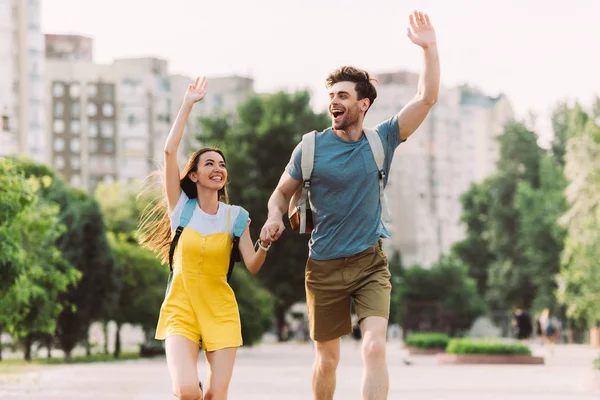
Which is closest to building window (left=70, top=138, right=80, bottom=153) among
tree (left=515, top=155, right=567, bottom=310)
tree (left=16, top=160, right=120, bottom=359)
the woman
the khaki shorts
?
tree (left=515, top=155, right=567, bottom=310)

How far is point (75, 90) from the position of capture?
129m

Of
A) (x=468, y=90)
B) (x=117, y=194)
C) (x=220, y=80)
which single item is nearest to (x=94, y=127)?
(x=220, y=80)

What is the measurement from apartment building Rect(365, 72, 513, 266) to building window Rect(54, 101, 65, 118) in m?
30.4

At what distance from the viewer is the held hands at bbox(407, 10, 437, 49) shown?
9.06m

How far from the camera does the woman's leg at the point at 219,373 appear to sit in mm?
8406

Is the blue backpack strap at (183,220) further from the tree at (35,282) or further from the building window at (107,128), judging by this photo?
the building window at (107,128)

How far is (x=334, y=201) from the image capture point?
28.9ft

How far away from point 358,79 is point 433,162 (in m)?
143

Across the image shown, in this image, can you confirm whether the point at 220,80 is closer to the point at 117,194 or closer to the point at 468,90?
the point at 468,90

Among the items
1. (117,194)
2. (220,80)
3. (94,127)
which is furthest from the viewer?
(220,80)

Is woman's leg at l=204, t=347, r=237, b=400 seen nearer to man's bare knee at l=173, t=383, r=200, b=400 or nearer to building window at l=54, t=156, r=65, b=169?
man's bare knee at l=173, t=383, r=200, b=400

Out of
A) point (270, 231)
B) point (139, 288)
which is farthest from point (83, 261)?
point (270, 231)

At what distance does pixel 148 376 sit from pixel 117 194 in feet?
123

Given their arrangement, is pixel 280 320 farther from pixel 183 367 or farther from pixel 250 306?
pixel 183 367
